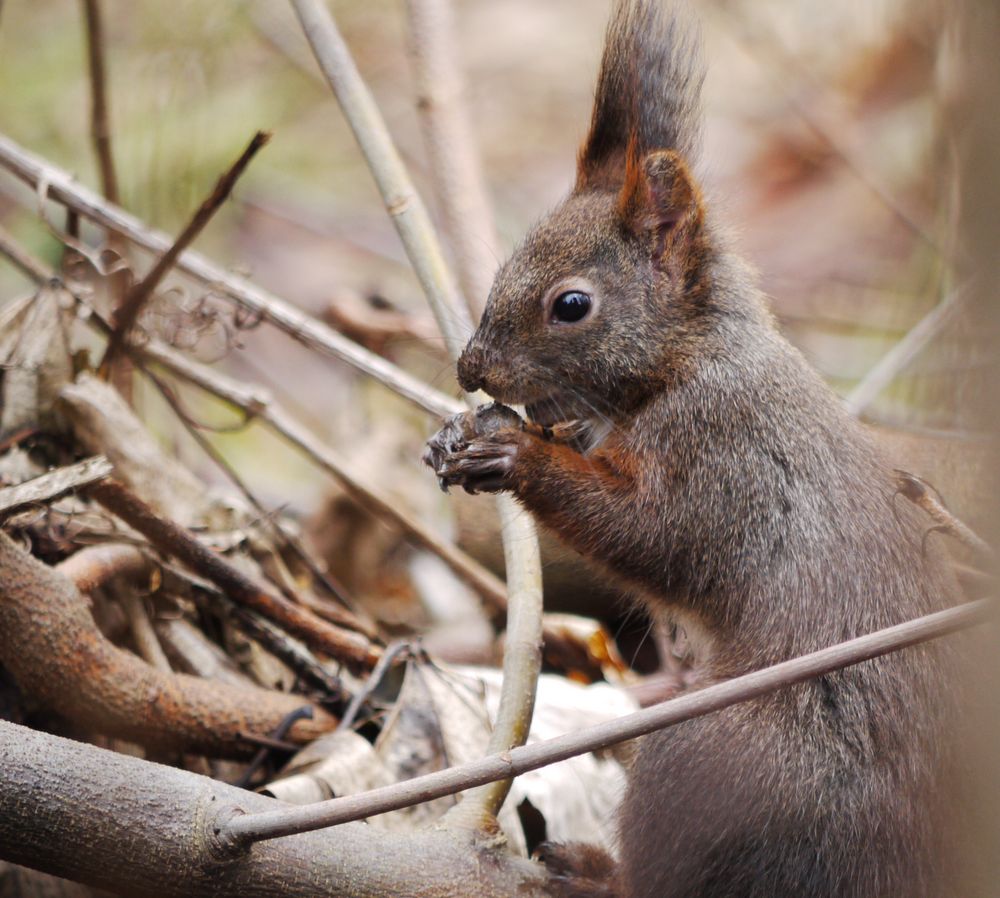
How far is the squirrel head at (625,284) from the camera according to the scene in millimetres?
2893

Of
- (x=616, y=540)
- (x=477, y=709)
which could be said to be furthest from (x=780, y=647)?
(x=477, y=709)

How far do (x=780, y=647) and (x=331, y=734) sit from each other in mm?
1205

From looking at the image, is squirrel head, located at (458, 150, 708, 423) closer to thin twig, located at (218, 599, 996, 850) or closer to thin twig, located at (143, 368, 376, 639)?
thin twig, located at (143, 368, 376, 639)

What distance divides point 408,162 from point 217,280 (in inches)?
199

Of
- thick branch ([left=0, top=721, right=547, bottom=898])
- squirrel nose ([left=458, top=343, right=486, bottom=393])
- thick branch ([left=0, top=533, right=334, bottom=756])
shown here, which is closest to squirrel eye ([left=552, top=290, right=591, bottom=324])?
squirrel nose ([left=458, top=343, right=486, bottom=393])

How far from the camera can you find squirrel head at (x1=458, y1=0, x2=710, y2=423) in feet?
9.49

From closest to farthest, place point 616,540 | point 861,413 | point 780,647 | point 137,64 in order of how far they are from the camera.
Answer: point 780,647
point 616,540
point 861,413
point 137,64

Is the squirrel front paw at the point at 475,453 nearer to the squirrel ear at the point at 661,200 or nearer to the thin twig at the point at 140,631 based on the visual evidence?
the squirrel ear at the point at 661,200

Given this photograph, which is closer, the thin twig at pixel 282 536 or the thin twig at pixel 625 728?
the thin twig at pixel 625 728

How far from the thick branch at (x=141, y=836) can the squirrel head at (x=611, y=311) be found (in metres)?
1.29

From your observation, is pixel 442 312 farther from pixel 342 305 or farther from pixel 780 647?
pixel 342 305

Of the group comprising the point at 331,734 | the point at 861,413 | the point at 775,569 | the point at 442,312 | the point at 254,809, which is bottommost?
the point at 254,809

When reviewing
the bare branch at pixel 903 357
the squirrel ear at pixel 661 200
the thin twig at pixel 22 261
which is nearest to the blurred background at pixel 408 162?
the bare branch at pixel 903 357

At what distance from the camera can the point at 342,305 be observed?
5.81 m
